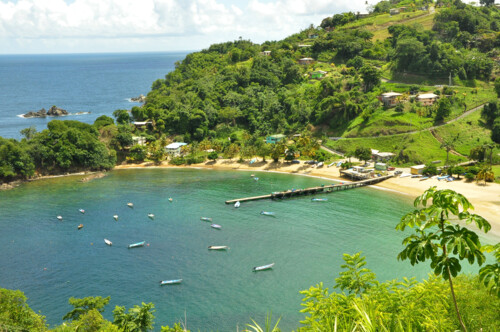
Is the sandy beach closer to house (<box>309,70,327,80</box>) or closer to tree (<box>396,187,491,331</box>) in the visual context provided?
house (<box>309,70,327,80</box>)

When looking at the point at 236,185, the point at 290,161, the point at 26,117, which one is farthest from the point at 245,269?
the point at 26,117

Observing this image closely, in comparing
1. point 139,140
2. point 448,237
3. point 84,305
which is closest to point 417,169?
point 84,305

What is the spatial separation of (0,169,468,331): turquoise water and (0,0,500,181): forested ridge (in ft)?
44.9

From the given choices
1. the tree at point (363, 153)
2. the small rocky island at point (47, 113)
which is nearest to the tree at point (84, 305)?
the tree at point (363, 153)

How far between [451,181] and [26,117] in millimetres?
158256

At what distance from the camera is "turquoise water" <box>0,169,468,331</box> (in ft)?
143

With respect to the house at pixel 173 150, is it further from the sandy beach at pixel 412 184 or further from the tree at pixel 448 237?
the tree at pixel 448 237

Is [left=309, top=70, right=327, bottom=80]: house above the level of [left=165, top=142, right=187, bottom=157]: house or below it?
above

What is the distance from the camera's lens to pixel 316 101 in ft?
387

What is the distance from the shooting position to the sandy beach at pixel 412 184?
63.5 m

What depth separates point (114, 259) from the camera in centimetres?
5266

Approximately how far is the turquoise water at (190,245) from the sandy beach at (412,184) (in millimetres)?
4979

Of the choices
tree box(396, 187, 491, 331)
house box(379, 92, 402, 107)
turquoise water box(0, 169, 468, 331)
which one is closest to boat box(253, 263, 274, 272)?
turquoise water box(0, 169, 468, 331)

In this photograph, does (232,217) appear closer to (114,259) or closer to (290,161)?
(114,259)
